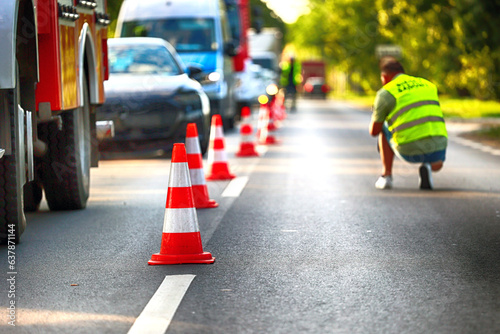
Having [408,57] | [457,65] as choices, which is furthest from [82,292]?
[408,57]

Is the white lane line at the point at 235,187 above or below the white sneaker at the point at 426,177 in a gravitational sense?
below

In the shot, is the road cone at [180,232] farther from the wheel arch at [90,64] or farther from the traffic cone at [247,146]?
the traffic cone at [247,146]

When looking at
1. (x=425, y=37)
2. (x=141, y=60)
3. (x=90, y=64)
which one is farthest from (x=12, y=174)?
(x=425, y=37)

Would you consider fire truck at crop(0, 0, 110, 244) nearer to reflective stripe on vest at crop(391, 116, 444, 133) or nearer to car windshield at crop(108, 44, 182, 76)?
reflective stripe on vest at crop(391, 116, 444, 133)

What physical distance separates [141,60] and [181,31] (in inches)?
280

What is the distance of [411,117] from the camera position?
11.4m

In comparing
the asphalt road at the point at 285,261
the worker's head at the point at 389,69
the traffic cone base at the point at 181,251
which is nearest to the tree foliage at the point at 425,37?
the worker's head at the point at 389,69

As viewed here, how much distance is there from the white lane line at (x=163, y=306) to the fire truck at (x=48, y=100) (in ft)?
5.53

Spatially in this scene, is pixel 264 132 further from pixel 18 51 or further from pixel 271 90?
pixel 271 90

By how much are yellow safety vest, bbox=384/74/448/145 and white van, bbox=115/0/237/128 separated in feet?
37.6

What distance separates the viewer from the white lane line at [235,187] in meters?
11.3

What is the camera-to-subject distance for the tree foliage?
2600 cm

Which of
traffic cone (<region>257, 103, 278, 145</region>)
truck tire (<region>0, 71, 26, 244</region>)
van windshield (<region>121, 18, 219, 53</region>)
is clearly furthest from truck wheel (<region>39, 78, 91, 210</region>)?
van windshield (<region>121, 18, 219, 53</region>)

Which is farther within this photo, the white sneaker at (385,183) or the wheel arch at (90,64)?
the white sneaker at (385,183)
